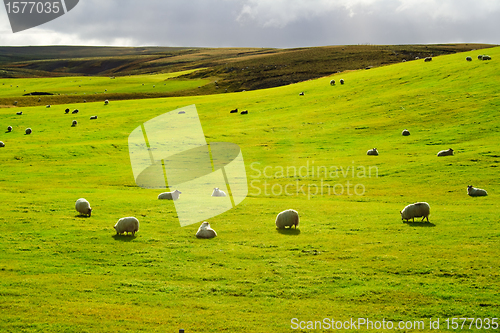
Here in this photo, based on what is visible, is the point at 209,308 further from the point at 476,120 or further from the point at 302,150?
the point at 476,120

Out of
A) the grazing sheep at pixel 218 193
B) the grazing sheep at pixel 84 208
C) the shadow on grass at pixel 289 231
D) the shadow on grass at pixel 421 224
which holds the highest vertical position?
the grazing sheep at pixel 84 208

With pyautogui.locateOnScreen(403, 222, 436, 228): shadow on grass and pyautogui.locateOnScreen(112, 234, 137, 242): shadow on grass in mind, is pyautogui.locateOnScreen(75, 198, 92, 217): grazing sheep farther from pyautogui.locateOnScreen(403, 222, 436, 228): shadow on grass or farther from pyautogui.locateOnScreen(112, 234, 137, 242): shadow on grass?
pyautogui.locateOnScreen(403, 222, 436, 228): shadow on grass

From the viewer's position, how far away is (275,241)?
63.9ft

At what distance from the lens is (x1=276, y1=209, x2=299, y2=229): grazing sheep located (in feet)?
70.4

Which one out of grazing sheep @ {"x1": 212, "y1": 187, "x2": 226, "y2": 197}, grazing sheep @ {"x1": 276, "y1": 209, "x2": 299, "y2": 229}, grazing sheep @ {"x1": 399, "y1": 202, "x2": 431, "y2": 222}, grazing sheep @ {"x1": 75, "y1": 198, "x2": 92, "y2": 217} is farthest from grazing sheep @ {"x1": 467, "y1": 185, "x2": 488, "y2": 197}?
grazing sheep @ {"x1": 75, "y1": 198, "x2": 92, "y2": 217}

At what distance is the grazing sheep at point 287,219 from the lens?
21.5m

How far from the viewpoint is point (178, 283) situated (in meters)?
15.2

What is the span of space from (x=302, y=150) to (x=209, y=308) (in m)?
34.4

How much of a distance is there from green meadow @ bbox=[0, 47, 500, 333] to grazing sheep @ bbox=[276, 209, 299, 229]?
1.74ft

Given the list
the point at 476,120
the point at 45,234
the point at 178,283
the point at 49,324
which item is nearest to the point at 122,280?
the point at 178,283

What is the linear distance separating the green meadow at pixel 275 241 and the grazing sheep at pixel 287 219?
53cm

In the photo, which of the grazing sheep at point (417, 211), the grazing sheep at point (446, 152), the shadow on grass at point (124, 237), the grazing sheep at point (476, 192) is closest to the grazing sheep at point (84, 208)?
the shadow on grass at point (124, 237)

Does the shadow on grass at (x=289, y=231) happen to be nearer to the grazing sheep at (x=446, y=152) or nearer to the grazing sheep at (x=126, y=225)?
the grazing sheep at (x=126, y=225)

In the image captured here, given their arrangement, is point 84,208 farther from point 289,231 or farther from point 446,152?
point 446,152
